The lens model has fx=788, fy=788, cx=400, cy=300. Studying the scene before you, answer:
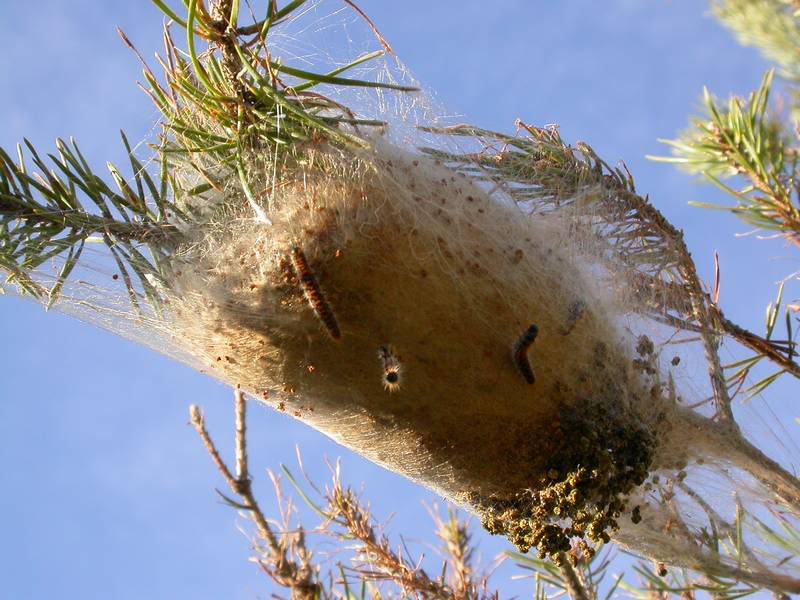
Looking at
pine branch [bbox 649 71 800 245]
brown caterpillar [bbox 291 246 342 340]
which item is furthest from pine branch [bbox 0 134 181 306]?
pine branch [bbox 649 71 800 245]

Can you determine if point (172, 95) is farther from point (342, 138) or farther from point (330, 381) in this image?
point (330, 381)

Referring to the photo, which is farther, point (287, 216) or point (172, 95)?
point (172, 95)

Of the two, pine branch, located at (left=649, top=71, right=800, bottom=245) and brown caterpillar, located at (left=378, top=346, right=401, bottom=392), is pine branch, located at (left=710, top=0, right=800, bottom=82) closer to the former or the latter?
pine branch, located at (left=649, top=71, right=800, bottom=245)

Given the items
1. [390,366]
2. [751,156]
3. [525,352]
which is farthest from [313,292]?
[751,156]

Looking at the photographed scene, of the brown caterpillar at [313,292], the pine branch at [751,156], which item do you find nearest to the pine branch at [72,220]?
the brown caterpillar at [313,292]

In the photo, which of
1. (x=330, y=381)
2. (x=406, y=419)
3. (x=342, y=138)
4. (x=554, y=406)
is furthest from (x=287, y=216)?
(x=554, y=406)

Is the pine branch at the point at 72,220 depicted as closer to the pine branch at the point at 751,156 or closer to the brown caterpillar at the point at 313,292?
the brown caterpillar at the point at 313,292

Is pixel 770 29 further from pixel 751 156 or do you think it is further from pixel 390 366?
pixel 390 366
